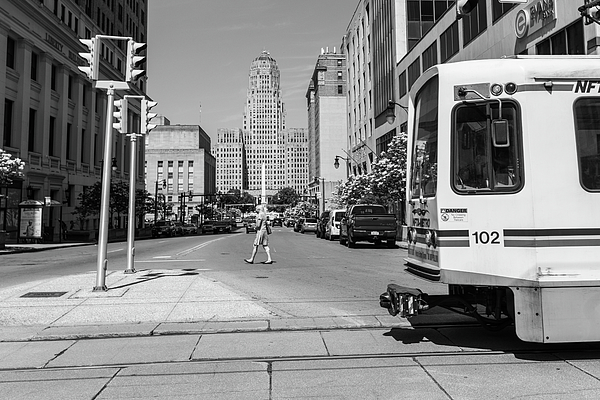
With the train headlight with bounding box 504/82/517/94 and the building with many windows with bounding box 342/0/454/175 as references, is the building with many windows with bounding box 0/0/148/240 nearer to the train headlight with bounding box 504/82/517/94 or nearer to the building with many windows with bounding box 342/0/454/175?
the building with many windows with bounding box 342/0/454/175

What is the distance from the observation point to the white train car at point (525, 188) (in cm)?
531

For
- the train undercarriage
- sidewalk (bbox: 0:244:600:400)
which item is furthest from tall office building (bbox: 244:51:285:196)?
the train undercarriage

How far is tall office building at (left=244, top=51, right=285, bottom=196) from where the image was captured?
193625 mm

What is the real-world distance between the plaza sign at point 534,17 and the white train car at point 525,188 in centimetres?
2158

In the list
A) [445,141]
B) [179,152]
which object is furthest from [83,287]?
[179,152]

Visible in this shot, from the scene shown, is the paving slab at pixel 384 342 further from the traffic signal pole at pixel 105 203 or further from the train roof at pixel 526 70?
the traffic signal pole at pixel 105 203

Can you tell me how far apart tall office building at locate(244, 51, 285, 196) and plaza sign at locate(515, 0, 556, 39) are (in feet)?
543

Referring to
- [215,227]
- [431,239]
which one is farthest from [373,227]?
[215,227]

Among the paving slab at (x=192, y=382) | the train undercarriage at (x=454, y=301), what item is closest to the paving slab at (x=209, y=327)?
the paving slab at (x=192, y=382)

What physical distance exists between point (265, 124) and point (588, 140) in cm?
19154

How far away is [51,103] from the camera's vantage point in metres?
45.0

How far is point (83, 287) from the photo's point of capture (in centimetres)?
1069

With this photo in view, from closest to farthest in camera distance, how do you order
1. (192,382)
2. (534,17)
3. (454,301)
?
(192,382) → (454,301) → (534,17)

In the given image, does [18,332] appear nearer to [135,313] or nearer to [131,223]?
[135,313]
